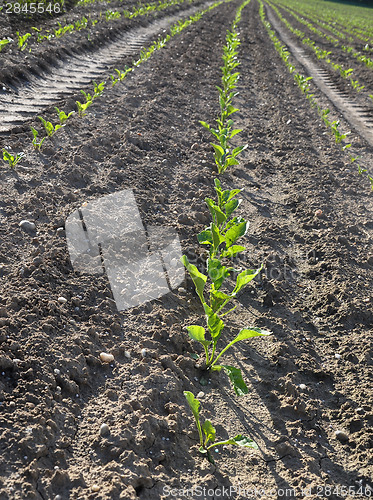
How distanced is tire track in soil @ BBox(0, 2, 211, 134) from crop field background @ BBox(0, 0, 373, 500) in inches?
2.8

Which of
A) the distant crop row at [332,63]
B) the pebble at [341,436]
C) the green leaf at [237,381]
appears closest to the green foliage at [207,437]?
the green leaf at [237,381]

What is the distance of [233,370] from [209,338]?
0.65 metres

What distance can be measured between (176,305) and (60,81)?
5.71 metres

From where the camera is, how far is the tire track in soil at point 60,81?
574cm

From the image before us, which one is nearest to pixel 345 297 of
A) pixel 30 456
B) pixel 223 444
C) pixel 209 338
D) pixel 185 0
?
pixel 209 338

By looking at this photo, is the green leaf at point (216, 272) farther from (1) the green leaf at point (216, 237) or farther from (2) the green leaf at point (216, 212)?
(2) the green leaf at point (216, 212)

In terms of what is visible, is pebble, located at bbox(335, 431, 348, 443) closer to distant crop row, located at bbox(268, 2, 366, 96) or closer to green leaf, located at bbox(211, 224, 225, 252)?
green leaf, located at bbox(211, 224, 225, 252)

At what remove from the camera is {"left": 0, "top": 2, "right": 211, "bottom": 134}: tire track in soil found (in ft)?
18.8

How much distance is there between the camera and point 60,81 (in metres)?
7.46

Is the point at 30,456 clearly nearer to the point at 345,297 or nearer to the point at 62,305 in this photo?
the point at 62,305

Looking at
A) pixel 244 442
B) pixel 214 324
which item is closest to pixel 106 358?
pixel 214 324

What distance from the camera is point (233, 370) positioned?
7.84 feet

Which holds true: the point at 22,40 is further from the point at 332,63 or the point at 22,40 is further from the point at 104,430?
the point at 332,63

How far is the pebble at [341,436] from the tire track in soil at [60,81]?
4478 millimetres
